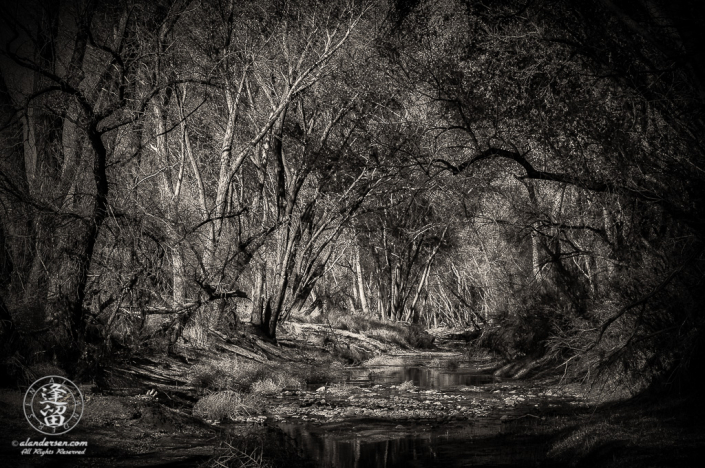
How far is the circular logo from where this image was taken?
322 inches

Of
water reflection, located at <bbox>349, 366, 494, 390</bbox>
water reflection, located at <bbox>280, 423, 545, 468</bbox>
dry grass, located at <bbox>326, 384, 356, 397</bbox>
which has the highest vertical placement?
water reflection, located at <bbox>349, 366, 494, 390</bbox>

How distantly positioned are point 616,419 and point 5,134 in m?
11.2

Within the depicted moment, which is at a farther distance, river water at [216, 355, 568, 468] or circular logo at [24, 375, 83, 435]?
river water at [216, 355, 568, 468]

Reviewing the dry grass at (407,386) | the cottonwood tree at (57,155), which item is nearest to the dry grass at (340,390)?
the dry grass at (407,386)

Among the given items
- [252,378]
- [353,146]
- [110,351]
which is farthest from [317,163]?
[110,351]

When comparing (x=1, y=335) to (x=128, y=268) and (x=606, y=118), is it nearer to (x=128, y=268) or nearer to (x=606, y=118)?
(x=128, y=268)

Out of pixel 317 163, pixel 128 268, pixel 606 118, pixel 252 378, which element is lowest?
pixel 252 378

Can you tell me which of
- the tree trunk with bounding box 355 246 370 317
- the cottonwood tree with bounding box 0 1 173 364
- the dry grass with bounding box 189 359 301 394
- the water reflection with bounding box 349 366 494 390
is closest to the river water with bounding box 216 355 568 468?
the water reflection with bounding box 349 366 494 390

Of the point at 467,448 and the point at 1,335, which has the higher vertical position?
the point at 1,335

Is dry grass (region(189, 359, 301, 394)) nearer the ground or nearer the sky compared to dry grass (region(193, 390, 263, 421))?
nearer the sky

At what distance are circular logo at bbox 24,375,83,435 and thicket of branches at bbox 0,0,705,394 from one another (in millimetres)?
730

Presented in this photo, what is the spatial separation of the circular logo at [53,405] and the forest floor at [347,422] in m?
0.14

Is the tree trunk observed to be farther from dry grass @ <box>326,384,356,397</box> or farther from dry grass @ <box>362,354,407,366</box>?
dry grass @ <box>326,384,356,397</box>

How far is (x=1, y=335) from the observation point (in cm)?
980
